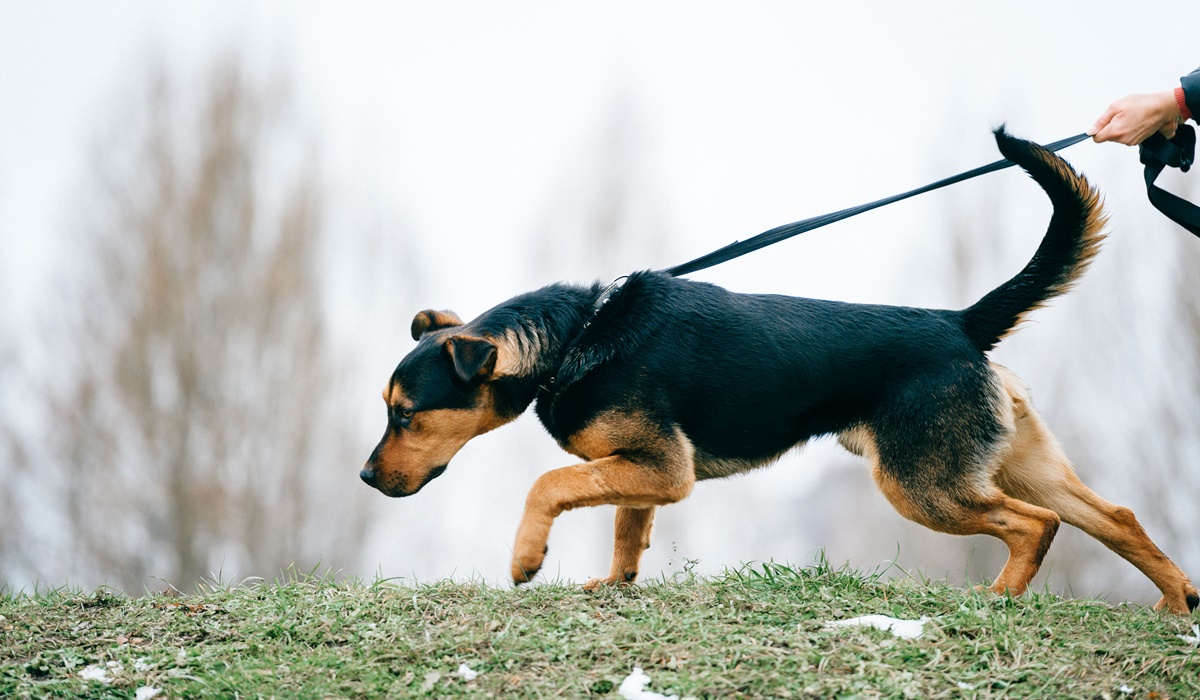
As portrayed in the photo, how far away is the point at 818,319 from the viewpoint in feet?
17.4

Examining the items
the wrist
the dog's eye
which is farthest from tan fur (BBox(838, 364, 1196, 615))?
the dog's eye

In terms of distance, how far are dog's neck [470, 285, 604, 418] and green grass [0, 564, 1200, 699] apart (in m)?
1.04

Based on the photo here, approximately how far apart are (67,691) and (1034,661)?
12.9ft

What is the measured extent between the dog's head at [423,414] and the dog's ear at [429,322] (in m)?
0.67

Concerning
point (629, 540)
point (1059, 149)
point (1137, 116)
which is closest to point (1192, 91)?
point (1137, 116)

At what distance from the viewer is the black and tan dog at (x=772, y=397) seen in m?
5.06

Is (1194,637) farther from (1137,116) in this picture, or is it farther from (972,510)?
(1137,116)

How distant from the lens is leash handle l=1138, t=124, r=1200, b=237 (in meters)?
4.81

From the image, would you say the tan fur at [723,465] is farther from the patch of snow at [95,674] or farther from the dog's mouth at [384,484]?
the patch of snow at [95,674]

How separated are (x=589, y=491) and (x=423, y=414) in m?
1.01

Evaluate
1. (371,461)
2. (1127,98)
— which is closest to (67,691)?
(371,461)

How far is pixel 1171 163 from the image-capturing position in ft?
16.1

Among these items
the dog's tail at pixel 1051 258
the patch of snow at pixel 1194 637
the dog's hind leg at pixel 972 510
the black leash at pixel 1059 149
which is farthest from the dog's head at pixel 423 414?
the patch of snow at pixel 1194 637

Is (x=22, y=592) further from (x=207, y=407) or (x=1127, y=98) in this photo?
(x=207, y=407)
